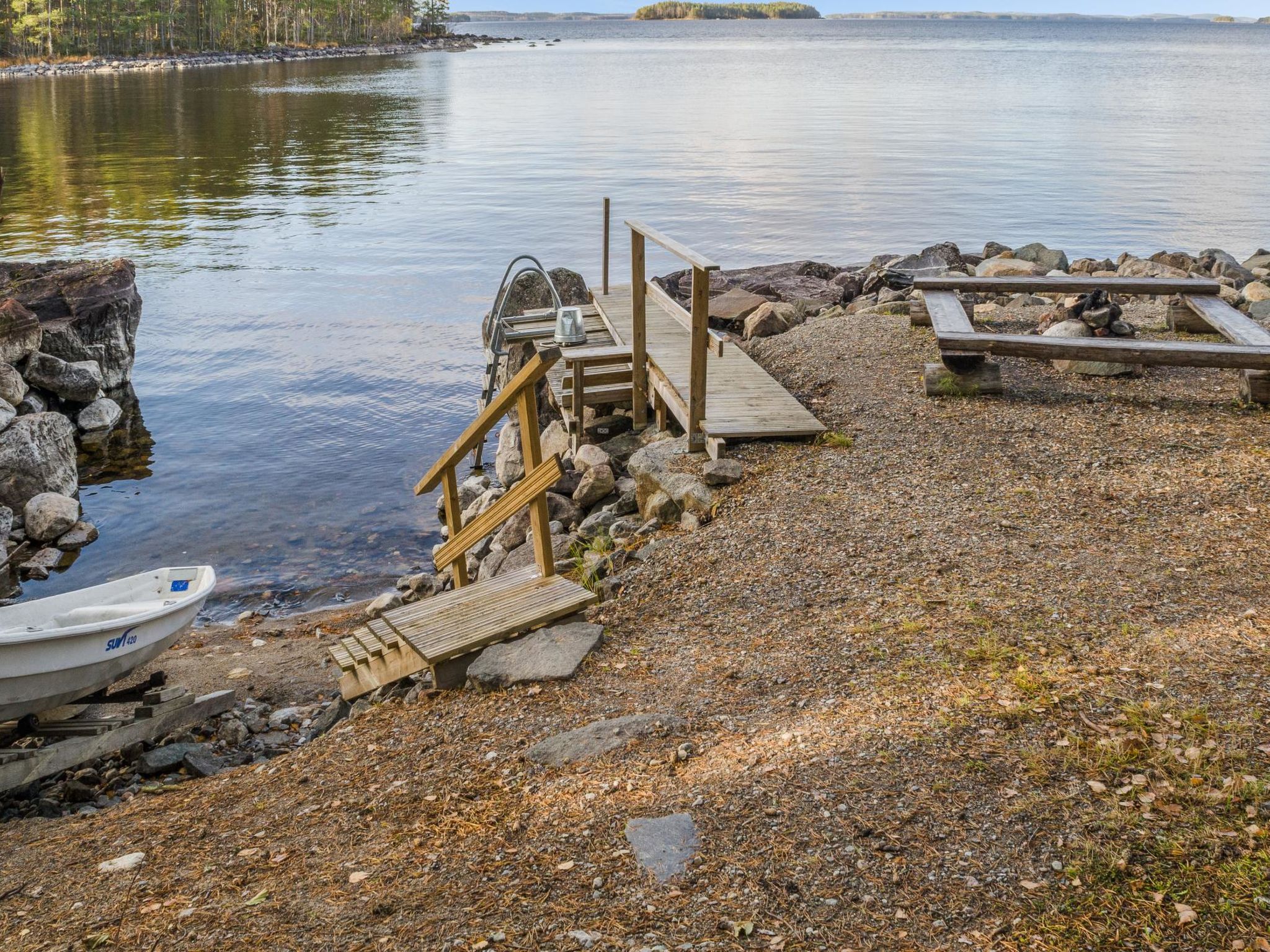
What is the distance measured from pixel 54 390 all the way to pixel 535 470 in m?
12.5

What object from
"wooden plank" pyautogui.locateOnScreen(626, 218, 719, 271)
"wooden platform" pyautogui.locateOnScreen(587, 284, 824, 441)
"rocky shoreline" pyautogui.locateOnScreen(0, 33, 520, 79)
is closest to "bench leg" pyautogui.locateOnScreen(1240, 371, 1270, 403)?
"wooden platform" pyautogui.locateOnScreen(587, 284, 824, 441)

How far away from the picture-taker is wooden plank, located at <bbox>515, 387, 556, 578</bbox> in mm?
6773

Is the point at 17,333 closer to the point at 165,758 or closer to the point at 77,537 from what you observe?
the point at 77,537

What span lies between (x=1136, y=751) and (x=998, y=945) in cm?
138

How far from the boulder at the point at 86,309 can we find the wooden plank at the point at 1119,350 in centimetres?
1410

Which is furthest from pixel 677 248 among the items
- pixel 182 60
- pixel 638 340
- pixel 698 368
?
pixel 182 60

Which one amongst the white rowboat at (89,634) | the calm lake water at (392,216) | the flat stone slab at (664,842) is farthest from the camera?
the calm lake water at (392,216)

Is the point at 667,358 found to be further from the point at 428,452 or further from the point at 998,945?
the point at 998,945

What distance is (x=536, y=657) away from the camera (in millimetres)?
6020

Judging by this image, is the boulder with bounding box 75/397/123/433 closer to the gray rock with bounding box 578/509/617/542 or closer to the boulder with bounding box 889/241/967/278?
the gray rock with bounding box 578/509/617/542

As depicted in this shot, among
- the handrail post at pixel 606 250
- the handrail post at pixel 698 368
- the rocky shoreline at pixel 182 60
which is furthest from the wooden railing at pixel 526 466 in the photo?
the rocky shoreline at pixel 182 60

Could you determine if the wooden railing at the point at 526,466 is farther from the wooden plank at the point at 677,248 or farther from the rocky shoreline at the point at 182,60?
the rocky shoreline at the point at 182,60

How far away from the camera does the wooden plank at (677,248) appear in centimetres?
821

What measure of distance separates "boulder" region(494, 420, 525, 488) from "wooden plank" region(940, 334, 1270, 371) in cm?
539
